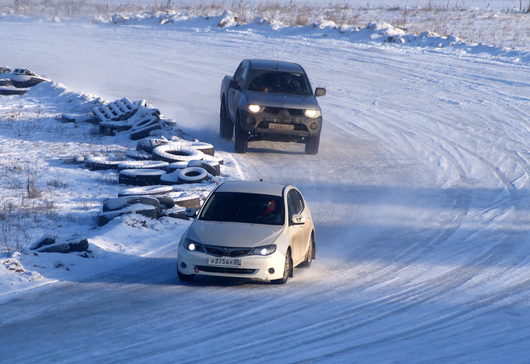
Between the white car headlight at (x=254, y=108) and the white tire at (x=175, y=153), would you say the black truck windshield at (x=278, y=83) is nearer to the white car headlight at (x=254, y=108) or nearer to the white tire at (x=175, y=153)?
the white car headlight at (x=254, y=108)

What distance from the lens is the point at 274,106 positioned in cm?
2119

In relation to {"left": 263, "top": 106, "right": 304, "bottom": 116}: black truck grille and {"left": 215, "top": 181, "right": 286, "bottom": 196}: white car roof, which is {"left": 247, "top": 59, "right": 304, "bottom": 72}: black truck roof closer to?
{"left": 263, "top": 106, "right": 304, "bottom": 116}: black truck grille

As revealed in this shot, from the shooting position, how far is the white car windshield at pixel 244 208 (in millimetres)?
12453

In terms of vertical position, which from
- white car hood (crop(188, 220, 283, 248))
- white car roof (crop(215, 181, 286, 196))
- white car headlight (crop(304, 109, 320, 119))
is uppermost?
white car roof (crop(215, 181, 286, 196))

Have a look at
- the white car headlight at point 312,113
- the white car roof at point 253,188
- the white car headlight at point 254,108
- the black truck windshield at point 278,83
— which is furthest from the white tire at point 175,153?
the white car roof at point 253,188

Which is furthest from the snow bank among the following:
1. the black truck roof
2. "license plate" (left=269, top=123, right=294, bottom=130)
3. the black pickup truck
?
"license plate" (left=269, top=123, right=294, bottom=130)

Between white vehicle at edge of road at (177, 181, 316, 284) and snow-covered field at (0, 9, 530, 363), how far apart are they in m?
0.29

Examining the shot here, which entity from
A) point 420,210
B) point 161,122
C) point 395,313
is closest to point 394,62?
point 161,122

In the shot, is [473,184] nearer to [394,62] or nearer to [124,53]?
[394,62]

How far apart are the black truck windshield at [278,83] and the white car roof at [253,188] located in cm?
A: 883

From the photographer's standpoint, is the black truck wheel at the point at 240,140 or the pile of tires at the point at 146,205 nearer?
the pile of tires at the point at 146,205

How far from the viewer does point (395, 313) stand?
10656mm

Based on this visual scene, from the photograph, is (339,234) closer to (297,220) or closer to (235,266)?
(297,220)

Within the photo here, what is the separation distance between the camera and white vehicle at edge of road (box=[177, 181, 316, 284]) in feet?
38.4
